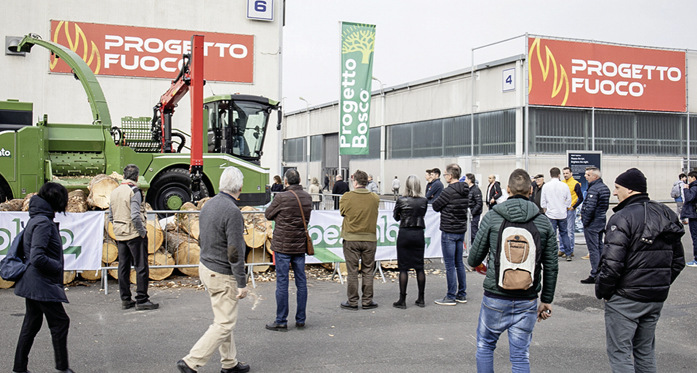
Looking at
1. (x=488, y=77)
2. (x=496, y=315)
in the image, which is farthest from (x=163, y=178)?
(x=488, y=77)

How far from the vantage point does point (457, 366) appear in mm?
5582

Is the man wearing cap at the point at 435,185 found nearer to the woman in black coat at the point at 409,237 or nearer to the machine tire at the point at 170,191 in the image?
the woman in black coat at the point at 409,237

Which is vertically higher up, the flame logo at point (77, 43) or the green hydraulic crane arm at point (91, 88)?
the flame logo at point (77, 43)

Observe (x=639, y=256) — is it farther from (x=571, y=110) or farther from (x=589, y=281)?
(x=571, y=110)

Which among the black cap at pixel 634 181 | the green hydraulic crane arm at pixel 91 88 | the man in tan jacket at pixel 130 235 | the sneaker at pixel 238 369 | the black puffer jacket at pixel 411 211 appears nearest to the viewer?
the black cap at pixel 634 181

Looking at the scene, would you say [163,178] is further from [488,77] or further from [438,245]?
[488,77]

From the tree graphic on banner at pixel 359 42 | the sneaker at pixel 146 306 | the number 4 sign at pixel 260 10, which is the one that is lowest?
the sneaker at pixel 146 306

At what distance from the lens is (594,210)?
33.5 feet

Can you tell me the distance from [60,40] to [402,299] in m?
19.3

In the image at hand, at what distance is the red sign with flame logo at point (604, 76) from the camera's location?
26.3 metres

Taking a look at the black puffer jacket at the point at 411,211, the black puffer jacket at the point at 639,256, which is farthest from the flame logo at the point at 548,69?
the black puffer jacket at the point at 639,256

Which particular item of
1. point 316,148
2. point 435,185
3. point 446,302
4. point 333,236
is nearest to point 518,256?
point 446,302

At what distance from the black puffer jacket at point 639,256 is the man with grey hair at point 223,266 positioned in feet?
9.81

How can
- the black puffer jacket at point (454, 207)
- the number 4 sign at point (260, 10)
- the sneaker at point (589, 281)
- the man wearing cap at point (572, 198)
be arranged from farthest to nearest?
1. the number 4 sign at point (260, 10)
2. the man wearing cap at point (572, 198)
3. the sneaker at point (589, 281)
4. the black puffer jacket at point (454, 207)
